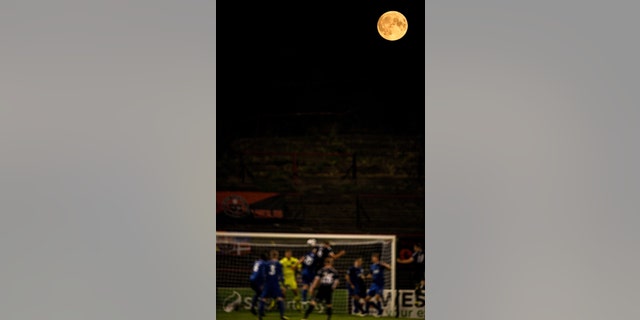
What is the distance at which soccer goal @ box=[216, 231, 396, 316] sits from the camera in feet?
15.6

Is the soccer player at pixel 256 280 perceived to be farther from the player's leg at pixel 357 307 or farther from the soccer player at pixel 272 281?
the player's leg at pixel 357 307

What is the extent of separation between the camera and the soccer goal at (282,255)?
4.77m

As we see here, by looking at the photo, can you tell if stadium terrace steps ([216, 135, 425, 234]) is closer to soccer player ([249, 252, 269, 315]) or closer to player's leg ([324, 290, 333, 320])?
soccer player ([249, 252, 269, 315])

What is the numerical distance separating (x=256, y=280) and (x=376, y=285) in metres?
0.55

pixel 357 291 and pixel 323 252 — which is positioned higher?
pixel 323 252

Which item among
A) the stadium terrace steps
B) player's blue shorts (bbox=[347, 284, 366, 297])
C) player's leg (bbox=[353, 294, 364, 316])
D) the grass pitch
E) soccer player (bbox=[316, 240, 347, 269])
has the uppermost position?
the stadium terrace steps

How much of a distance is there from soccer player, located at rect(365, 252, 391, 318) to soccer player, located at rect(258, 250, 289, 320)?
0.39 metres

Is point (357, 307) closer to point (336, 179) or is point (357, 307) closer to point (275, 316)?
point (275, 316)

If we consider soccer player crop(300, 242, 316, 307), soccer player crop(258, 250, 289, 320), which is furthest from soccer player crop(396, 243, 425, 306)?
soccer player crop(258, 250, 289, 320)

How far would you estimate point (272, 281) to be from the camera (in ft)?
15.9

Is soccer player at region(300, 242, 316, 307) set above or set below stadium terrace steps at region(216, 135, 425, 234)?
below

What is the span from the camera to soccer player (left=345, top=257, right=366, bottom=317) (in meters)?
4.78

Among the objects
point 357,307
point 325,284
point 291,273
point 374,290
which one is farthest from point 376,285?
point 291,273

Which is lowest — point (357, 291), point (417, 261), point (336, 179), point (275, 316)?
point (275, 316)
